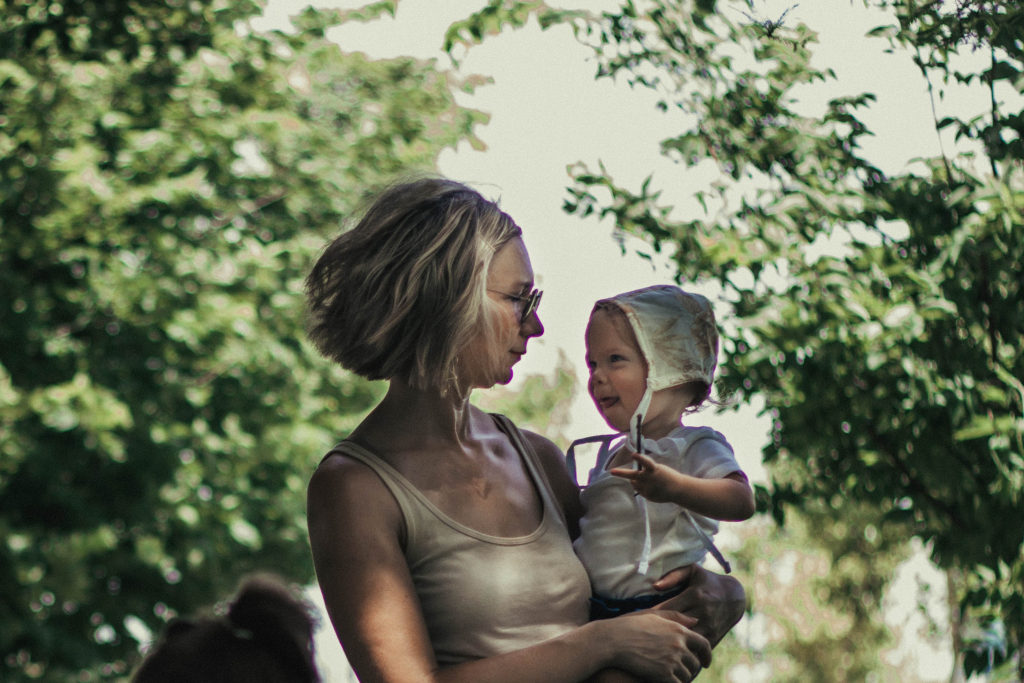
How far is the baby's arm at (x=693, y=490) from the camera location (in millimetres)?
1927

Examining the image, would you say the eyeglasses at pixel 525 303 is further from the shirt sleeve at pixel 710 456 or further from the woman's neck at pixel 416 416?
the shirt sleeve at pixel 710 456

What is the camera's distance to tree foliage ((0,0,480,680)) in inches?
276

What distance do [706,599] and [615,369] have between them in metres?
0.46

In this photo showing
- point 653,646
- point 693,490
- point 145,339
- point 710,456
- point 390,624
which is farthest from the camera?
point 145,339

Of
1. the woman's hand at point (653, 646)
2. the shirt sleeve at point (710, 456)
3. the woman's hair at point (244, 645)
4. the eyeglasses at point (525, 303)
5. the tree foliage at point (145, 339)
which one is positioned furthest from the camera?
the tree foliage at point (145, 339)

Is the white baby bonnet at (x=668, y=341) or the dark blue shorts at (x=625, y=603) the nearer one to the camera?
the dark blue shorts at (x=625, y=603)

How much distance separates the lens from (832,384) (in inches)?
134

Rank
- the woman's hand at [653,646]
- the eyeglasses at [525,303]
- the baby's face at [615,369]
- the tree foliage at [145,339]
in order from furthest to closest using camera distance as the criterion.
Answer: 1. the tree foliage at [145,339]
2. the baby's face at [615,369]
3. the eyeglasses at [525,303]
4. the woman's hand at [653,646]

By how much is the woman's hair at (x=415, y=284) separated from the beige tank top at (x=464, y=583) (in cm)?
17

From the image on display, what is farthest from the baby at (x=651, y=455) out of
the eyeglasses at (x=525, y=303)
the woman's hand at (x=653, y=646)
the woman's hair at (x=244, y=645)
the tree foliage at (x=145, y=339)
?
the tree foliage at (x=145, y=339)

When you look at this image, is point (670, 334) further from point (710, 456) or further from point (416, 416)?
point (416, 416)

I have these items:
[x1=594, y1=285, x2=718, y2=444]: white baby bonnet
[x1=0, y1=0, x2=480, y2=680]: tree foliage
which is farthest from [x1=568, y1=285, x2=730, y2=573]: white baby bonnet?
[x1=0, y1=0, x2=480, y2=680]: tree foliage

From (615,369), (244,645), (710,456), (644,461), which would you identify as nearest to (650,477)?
(644,461)

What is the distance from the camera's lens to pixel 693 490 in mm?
1978
